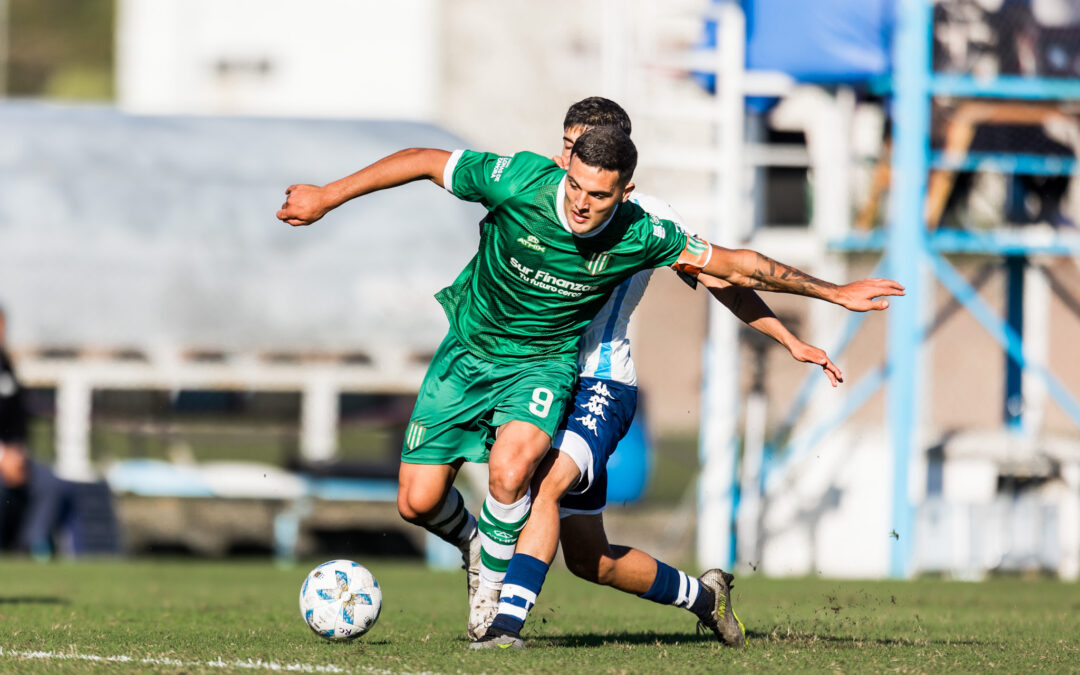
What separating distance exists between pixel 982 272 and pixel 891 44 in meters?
4.74

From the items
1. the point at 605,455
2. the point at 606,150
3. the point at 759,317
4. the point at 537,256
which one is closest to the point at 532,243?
the point at 537,256

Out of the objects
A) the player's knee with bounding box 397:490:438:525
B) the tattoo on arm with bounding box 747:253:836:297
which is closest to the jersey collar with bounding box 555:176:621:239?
the tattoo on arm with bounding box 747:253:836:297

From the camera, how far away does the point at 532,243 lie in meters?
5.96

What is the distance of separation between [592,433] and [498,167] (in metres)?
1.05

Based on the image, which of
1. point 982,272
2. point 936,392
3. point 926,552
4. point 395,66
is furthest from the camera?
point 395,66

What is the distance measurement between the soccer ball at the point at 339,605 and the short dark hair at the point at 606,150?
185 cm

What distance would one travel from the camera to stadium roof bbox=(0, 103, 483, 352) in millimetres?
17922

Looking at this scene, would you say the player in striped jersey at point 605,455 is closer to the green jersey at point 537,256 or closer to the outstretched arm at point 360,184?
the green jersey at point 537,256

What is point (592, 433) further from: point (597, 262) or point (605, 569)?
point (597, 262)

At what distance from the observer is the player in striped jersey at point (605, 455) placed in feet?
19.7

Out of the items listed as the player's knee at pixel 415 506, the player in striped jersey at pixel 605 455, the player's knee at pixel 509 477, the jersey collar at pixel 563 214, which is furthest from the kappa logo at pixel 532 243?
the player's knee at pixel 415 506

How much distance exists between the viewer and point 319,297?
1850 cm

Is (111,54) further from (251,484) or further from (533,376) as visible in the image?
(533,376)

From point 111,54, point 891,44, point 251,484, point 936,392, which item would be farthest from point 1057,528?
point 111,54
